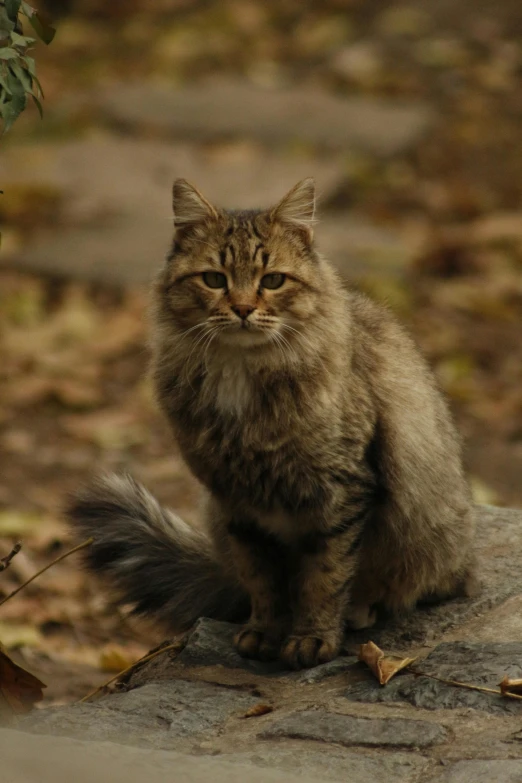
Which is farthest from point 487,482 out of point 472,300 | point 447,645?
point 447,645

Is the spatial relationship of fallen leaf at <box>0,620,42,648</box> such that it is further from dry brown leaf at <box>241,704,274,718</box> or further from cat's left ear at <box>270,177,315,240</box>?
cat's left ear at <box>270,177,315,240</box>

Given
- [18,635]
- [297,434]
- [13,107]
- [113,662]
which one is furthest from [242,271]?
[18,635]

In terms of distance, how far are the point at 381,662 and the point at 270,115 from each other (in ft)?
25.4

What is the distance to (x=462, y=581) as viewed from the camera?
13.6 feet

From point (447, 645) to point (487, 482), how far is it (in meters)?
2.89

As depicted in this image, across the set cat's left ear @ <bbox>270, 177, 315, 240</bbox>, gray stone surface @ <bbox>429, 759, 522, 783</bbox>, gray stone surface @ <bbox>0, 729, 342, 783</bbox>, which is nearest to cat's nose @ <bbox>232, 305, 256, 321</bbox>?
cat's left ear @ <bbox>270, 177, 315, 240</bbox>

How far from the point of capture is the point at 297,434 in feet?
12.2

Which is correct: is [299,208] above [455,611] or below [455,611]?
above

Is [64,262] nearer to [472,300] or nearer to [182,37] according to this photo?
[472,300]

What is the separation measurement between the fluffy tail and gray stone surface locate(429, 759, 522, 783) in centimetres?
151

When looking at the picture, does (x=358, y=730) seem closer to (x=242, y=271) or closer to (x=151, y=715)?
(x=151, y=715)

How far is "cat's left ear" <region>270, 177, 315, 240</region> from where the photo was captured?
12.7ft

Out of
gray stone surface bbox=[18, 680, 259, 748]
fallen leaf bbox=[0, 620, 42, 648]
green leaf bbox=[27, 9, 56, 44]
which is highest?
green leaf bbox=[27, 9, 56, 44]

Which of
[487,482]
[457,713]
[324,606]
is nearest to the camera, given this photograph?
[457,713]
